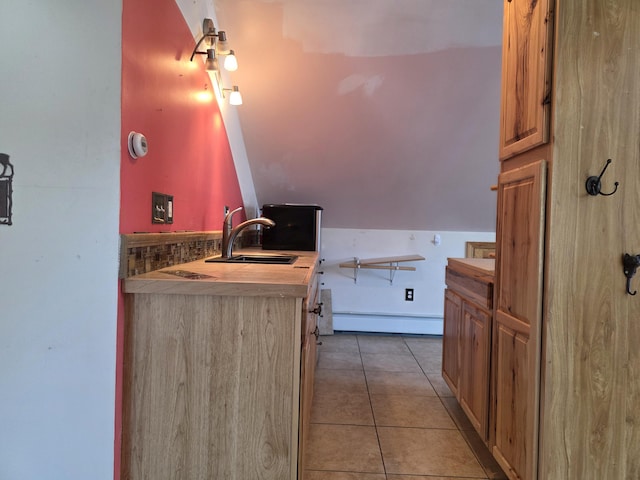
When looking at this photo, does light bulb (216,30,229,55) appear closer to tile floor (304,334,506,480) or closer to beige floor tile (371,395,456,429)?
tile floor (304,334,506,480)

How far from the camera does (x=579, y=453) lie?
Result: 42.0 inches

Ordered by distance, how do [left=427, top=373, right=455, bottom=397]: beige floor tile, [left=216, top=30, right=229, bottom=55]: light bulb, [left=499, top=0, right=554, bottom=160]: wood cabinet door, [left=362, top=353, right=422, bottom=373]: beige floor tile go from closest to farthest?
1. [left=499, top=0, right=554, bottom=160]: wood cabinet door
2. [left=216, top=30, right=229, bottom=55]: light bulb
3. [left=427, top=373, right=455, bottom=397]: beige floor tile
4. [left=362, top=353, right=422, bottom=373]: beige floor tile

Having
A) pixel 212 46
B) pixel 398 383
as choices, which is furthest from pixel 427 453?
pixel 212 46

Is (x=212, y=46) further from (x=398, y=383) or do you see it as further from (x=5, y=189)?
(x=398, y=383)

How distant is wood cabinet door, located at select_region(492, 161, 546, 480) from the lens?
1097 mm

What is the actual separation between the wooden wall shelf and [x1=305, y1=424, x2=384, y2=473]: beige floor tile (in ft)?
5.35

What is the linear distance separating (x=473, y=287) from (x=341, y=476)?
1026 millimetres

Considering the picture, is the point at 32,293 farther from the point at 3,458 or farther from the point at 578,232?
the point at 578,232

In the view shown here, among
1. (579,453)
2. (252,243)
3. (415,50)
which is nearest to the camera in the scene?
(579,453)

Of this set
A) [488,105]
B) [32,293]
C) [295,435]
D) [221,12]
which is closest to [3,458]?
[32,293]

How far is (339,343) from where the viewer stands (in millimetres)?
3170

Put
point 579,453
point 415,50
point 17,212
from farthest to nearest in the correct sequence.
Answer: point 415,50 → point 579,453 → point 17,212

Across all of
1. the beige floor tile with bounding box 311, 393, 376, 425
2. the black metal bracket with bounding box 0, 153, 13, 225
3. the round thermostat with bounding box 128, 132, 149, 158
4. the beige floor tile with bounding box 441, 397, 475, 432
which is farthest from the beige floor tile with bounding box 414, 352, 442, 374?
the black metal bracket with bounding box 0, 153, 13, 225

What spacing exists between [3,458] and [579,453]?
1.69 metres
